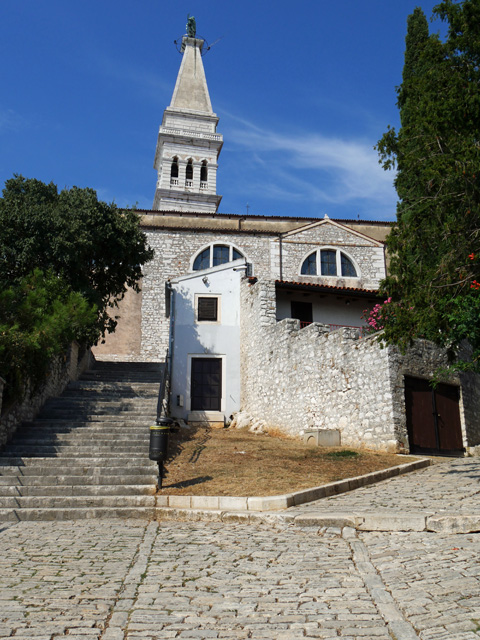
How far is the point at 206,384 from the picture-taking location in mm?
21297

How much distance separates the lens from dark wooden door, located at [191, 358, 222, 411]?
21.0 m

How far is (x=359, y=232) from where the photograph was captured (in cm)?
3384

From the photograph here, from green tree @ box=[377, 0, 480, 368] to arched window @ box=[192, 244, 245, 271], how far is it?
2062 centimetres

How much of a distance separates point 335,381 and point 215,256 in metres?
17.5

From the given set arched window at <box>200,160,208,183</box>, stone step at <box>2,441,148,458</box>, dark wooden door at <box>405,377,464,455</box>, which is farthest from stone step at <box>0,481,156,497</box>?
arched window at <box>200,160,208,183</box>

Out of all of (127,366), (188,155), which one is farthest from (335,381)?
(188,155)

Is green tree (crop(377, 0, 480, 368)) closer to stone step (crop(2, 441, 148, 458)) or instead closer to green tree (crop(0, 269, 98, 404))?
stone step (crop(2, 441, 148, 458))

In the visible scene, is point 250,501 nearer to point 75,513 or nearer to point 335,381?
point 75,513

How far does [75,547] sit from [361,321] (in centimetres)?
1777

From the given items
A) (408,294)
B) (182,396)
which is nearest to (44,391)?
(182,396)

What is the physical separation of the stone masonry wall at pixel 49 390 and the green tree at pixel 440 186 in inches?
318

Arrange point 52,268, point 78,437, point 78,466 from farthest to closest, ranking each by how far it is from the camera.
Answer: point 52,268 → point 78,437 → point 78,466

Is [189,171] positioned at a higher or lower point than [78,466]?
higher

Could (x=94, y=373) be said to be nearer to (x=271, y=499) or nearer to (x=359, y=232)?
(x=271, y=499)
